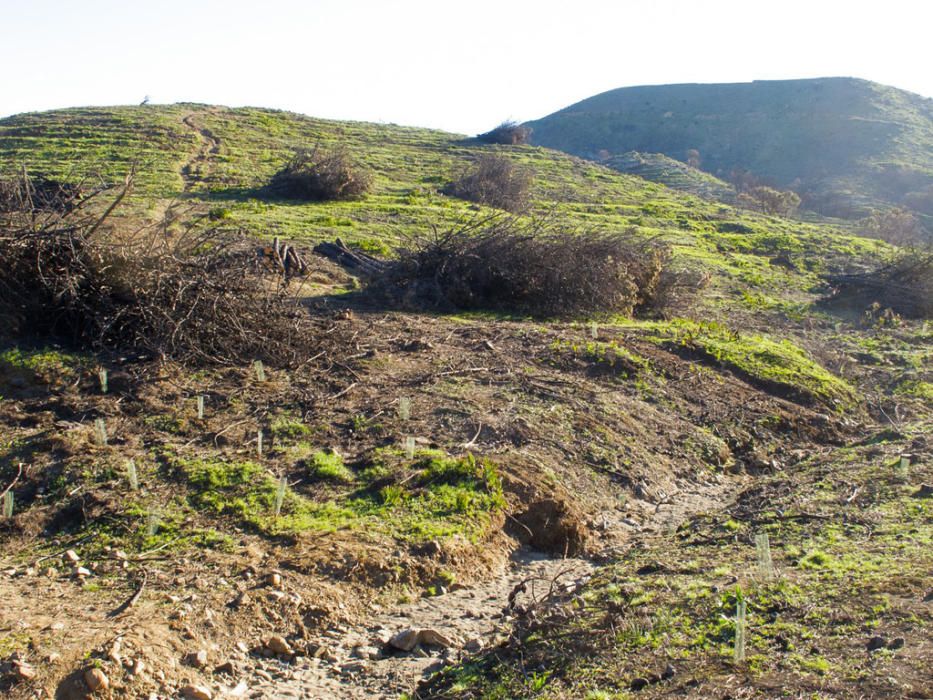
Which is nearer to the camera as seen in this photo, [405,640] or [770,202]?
[405,640]

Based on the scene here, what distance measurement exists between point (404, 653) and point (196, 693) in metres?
0.88

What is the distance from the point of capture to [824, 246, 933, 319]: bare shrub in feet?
41.0

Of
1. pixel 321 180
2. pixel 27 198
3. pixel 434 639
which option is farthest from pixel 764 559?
pixel 321 180

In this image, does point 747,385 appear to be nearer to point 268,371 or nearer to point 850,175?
point 268,371

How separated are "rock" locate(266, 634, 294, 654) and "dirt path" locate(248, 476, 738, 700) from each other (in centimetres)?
5

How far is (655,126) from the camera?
60.4 m

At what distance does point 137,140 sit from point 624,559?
67.3 ft

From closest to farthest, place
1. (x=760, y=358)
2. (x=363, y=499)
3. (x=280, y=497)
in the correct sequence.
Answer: (x=280, y=497)
(x=363, y=499)
(x=760, y=358)

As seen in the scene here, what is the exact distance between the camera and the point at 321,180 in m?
17.0

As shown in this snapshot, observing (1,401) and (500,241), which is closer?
(1,401)

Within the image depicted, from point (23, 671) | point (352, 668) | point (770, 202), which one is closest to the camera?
point (23, 671)

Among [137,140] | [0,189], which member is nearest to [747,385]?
[0,189]

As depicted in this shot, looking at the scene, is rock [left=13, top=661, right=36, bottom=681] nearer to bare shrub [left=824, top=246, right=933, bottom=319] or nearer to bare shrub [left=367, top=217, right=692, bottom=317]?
bare shrub [left=367, top=217, right=692, bottom=317]

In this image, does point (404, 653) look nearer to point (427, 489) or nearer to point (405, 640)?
point (405, 640)
